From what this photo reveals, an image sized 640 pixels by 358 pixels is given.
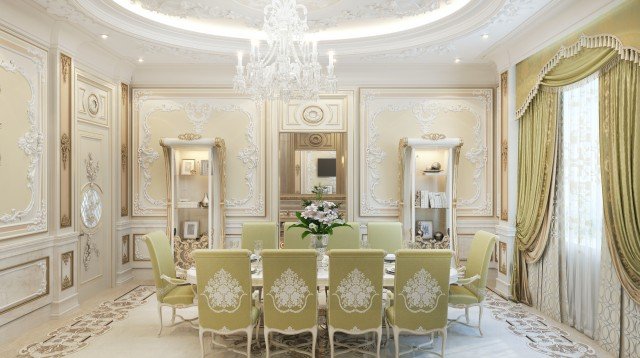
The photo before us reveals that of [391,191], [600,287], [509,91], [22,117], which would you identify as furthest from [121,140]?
[600,287]

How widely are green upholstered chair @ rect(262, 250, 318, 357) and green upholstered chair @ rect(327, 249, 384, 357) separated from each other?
137 mm

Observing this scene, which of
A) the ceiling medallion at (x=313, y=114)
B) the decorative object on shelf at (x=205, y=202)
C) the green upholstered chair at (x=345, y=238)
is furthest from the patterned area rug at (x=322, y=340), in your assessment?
the ceiling medallion at (x=313, y=114)

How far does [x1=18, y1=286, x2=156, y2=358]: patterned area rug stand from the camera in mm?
3385

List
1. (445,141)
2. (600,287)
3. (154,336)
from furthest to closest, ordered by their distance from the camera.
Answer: (445,141) < (154,336) < (600,287)

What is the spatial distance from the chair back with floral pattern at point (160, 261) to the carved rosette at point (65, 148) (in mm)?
1389

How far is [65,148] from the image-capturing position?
14.2 feet

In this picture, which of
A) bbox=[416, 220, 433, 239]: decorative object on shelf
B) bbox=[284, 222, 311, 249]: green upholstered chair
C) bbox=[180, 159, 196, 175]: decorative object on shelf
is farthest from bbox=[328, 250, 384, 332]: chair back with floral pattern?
bbox=[180, 159, 196, 175]: decorative object on shelf

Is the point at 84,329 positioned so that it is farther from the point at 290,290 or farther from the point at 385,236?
the point at 385,236

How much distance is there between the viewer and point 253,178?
577 cm

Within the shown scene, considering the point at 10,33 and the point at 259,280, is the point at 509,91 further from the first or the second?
the point at 10,33

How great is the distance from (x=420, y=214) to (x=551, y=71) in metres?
2.35

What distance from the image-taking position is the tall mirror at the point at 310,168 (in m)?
5.87

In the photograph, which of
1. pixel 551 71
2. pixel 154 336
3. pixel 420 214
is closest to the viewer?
pixel 154 336

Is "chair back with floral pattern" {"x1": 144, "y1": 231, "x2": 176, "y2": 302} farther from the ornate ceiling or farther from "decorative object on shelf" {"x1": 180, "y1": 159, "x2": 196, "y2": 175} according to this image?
the ornate ceiling
